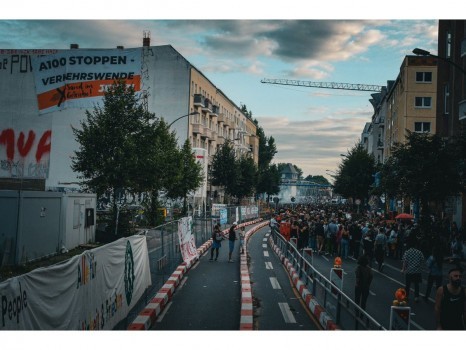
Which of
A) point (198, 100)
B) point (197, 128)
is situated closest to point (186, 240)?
point (198, 100)

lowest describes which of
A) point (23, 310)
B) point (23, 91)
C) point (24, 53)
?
point (23, 310)

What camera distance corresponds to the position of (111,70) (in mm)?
55094

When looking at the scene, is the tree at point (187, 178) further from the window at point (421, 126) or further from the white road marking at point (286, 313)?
the white road marking at point (286, 313)

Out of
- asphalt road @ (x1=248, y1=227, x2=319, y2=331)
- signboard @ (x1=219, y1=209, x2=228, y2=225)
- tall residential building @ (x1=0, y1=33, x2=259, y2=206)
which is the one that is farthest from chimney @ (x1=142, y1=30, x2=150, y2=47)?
asphalt road @ (x1=248, y1=227, x2=319, y2=331)

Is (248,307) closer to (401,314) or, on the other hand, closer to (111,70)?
(401,314)

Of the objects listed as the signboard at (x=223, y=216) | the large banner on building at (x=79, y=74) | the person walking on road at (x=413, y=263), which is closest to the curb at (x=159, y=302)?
the person walking on road at (x=413, y=263)

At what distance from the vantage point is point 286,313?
538 inches

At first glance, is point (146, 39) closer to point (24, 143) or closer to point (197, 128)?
point (197, 128)

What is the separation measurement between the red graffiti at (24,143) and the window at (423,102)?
126 feet

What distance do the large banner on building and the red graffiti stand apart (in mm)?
2758

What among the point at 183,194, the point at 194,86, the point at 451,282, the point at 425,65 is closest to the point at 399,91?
the point at 425,65

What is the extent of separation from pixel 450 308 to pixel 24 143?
5276 centimetres

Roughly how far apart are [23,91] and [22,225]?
40.8 metres

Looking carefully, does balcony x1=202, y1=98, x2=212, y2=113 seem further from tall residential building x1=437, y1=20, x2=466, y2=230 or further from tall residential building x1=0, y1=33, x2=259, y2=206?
tall residential building x1=437, y1=20, x2=466, y2=230
